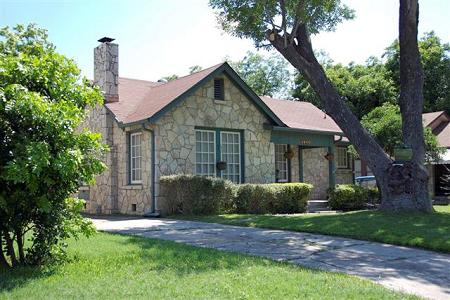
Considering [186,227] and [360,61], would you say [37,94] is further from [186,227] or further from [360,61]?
[360,61]

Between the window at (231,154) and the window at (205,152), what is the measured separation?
0.38 m

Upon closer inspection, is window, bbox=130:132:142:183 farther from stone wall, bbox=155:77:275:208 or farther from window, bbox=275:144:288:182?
window, bbox=275:144:288:182

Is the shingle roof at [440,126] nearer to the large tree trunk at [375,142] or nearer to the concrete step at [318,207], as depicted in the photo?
the concrete step at [318,207]

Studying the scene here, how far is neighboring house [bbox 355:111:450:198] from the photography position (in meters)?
25.1

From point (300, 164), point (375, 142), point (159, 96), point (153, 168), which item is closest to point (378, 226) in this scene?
point (375, 142)

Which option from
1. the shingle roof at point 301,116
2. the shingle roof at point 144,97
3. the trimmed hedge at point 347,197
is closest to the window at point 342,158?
the shingle roof at point 301,116

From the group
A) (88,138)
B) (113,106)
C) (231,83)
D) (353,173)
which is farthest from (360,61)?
(88,138)

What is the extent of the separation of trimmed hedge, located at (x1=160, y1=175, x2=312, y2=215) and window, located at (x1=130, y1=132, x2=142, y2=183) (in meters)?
1.43

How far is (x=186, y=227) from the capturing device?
11.8 meters

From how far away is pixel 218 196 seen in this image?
49.7ft

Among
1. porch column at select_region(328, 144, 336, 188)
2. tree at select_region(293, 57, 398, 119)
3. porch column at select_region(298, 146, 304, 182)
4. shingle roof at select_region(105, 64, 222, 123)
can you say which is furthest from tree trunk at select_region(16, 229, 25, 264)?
tree at select_region(293, 57, 398, 119)

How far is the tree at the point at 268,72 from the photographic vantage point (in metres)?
49.2

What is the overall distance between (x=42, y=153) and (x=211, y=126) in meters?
11.2

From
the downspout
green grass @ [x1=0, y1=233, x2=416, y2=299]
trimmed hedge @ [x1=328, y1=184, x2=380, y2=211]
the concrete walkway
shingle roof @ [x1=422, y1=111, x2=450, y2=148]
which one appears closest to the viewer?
green grass @ [x1=0, y1=233, x2=416, y2=299]
